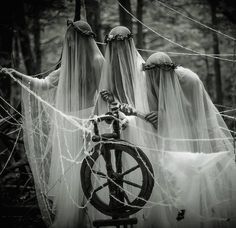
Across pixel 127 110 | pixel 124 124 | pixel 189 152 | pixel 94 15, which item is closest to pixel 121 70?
pixel 127 110

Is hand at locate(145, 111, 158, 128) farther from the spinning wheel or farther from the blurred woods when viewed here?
the blurred woods

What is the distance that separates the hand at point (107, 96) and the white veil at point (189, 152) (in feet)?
1.68

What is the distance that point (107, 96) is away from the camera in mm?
5051

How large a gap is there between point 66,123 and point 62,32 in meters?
7.89

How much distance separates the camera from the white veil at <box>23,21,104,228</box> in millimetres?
5234

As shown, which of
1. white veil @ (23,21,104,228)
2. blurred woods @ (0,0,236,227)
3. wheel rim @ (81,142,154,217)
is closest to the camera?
wheel rim @ (81,142,154,217)

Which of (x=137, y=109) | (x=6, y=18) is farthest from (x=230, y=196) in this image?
(x=6, y=18)

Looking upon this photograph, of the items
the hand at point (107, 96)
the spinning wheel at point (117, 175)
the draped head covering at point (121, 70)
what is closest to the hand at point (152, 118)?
the draped head covering at point (121, 70)

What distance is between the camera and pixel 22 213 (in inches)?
238

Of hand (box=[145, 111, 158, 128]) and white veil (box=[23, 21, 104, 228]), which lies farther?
white veil (box=[23, 21, 104, 228])

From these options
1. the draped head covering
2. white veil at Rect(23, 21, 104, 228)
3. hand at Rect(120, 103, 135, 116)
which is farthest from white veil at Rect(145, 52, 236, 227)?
white veil at Rect(23, 21, 104, 228)

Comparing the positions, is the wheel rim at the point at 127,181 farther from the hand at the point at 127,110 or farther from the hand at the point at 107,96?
the hand at the point at 107,96

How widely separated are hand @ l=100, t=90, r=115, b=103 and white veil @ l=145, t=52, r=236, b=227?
51cm

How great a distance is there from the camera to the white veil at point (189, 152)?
446 centimetres
